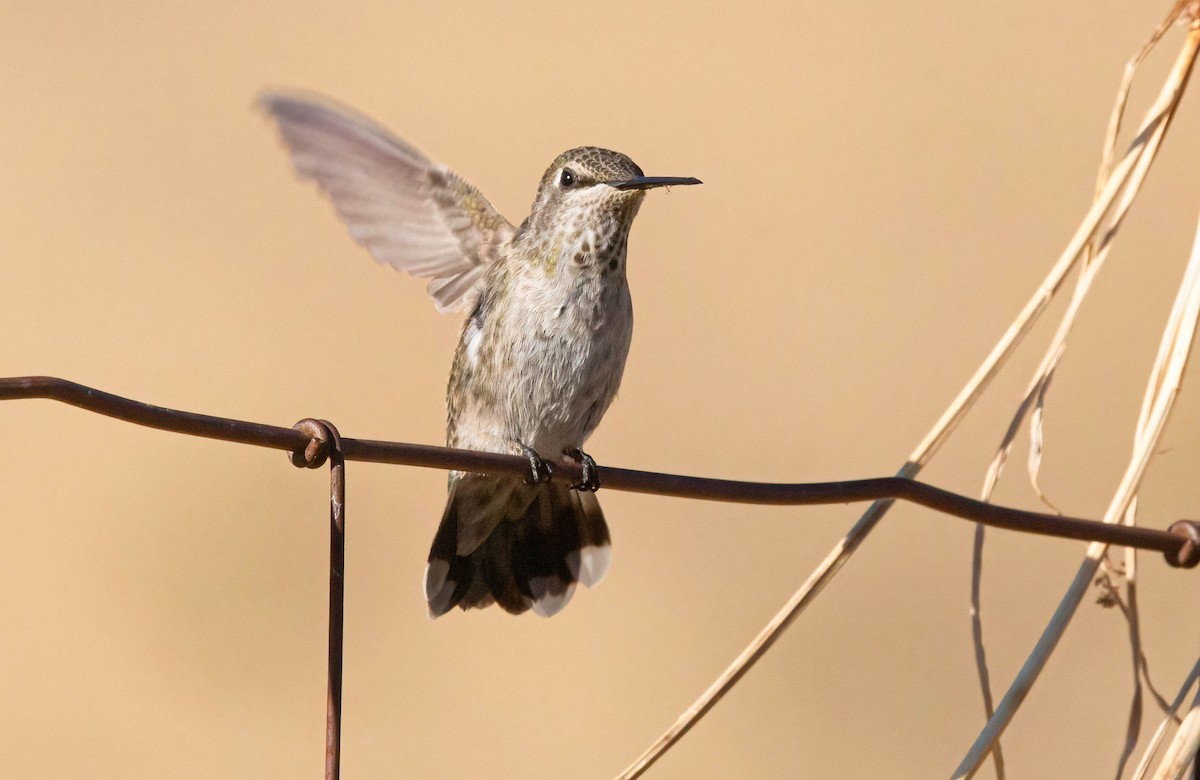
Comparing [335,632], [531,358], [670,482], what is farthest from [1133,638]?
[531,358]

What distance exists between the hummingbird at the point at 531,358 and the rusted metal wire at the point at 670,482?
1164 millimetres

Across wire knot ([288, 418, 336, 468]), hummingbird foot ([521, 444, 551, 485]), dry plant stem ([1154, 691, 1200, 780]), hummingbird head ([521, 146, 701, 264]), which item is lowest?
dry plant stem ([1154, 691, 1200, 780])

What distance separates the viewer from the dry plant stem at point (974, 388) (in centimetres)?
218

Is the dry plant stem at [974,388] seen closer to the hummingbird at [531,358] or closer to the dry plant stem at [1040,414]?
the dry plant stem at [1040,414]

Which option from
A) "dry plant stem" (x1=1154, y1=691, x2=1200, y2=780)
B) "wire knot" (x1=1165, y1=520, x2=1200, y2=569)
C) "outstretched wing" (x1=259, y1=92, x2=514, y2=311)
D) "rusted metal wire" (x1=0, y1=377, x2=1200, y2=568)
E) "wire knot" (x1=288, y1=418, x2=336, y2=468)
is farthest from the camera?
"outstretched wing" (x1=259, y1=92, x2=514, y2=311)

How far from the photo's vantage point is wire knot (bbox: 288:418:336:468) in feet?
5.79

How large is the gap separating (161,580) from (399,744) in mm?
1497

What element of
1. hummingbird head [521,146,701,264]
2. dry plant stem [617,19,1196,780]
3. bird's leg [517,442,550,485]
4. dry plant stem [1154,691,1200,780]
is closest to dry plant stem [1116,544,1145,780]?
dry plant stem [1154,691,1200,780]

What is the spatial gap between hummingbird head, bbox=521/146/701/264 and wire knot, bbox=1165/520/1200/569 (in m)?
1.51

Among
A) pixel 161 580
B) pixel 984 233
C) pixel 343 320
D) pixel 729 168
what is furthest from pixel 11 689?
pixel 984 233

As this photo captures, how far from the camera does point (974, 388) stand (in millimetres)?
2410

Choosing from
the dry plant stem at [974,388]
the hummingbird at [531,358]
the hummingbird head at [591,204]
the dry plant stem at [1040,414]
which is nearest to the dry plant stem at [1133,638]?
the dry plant stem at [1040,414]

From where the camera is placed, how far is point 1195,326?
238 centimetres

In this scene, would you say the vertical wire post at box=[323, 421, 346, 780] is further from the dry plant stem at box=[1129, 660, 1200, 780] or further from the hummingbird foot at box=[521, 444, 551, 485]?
the dry plant stem at box=[1129, 660, 1200, 780]
